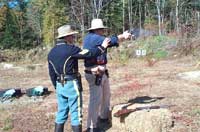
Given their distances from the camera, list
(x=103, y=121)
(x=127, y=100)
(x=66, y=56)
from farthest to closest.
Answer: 1. (x=127, y=100)
2. (x=103, y=121)
3. (x=66, y=56)

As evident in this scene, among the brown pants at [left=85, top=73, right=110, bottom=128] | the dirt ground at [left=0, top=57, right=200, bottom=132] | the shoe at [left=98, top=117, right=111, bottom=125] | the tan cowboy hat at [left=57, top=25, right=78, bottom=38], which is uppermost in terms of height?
the tan cowboy hat at [left=57, top=25, right=78, bottom=38]

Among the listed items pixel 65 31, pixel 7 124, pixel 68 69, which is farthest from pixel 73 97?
pixel 7 124

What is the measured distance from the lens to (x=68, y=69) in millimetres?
5875

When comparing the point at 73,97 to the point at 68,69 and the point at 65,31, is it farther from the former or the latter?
the point at 65,31

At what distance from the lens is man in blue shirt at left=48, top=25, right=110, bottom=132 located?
5.80 m

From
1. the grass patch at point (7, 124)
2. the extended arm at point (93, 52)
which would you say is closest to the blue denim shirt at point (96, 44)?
the extended arm at point (93, 52)

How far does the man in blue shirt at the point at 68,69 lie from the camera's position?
5.80 m

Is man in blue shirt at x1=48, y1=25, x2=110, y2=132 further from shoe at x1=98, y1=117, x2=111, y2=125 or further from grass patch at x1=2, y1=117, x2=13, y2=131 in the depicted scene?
grass patch at x1=2, y1=117, x2=13, y2=131

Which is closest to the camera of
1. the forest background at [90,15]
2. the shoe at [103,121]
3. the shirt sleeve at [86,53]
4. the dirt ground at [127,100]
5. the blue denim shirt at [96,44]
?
the shirt sleeve at [86,53]

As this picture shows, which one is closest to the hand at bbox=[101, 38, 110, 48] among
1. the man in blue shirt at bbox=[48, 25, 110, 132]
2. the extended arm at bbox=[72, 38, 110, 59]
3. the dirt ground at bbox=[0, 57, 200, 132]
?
the extended arm at bbox=[72, 38, 110, 59]

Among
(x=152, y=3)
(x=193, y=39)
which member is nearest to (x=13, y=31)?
(x=152, y=3)

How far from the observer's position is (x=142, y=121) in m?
6.42

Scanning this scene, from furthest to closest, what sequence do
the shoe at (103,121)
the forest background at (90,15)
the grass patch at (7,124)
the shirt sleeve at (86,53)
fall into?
the forest background at (90,15)
the grass patch at (7,124)
the shoe at (103,121)
the shirt sleeve at (86,53)

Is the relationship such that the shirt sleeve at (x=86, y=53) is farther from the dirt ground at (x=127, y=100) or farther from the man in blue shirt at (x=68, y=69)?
the dirt ground at (x=127, y=100)
